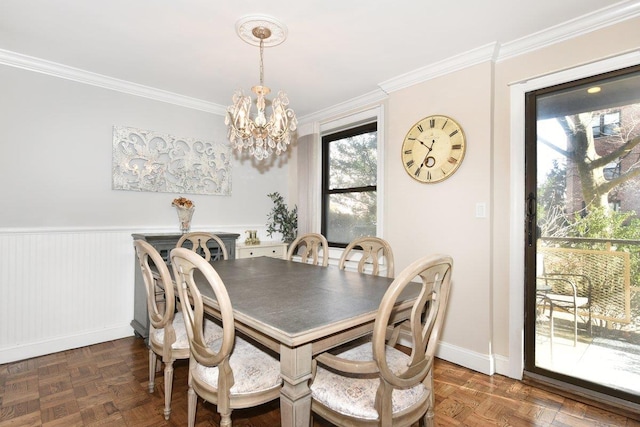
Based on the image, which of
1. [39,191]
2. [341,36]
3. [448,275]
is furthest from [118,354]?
[341,36]

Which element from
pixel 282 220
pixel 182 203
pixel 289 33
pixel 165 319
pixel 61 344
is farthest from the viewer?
pixel 282 220

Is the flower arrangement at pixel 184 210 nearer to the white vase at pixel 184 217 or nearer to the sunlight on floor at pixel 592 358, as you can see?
the white vase at pixel 184 217

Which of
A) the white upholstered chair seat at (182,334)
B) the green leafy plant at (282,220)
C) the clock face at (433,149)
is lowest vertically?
the white upholstered chair seat at (182,334)

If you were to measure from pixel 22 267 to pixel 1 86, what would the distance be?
4.79 ft

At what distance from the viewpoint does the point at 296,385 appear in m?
1.17

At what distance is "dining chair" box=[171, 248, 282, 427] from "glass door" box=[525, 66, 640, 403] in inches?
78.4

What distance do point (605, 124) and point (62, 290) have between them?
14.2ft

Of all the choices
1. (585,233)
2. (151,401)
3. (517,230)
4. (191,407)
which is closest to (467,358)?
(517,230)

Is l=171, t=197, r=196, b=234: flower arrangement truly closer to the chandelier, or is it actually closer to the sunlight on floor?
the chandelier

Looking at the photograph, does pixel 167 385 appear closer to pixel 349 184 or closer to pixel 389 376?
pixel 389 376

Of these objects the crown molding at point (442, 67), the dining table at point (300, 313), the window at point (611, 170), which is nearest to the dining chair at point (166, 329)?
the dining table at point (300, 313)

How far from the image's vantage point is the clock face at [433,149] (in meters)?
2.61

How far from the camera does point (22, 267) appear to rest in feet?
8.70

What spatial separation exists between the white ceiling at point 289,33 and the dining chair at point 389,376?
1.67m
